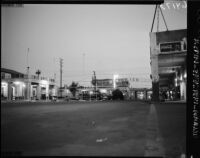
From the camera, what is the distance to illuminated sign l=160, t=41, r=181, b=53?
19359 millimetres

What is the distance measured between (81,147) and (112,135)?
181 cm

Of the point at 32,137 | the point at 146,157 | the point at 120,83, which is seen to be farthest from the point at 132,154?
the point at 120,83

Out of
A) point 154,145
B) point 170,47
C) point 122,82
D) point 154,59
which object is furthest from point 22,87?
point 154,145

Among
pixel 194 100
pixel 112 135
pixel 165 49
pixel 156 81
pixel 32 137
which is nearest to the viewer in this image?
pixel 194 100

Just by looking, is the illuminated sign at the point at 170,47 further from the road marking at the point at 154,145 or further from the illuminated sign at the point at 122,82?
the illuminated sign at the point at 122,82

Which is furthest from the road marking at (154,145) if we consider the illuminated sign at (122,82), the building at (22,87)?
the illuminated sign at (122,82)

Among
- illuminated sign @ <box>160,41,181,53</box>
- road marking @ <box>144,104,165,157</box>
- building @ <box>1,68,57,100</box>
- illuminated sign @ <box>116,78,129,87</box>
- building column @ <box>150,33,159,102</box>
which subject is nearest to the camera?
road marking @ <box>144,104,165,157</box>

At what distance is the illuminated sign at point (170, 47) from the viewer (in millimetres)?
19359

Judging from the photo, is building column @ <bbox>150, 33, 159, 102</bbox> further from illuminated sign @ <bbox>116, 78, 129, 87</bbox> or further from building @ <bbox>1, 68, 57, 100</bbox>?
illuminated sign @ <bbox>116, 78, 129, 87</bbox>

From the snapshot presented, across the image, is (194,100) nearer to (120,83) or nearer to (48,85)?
(48,85)

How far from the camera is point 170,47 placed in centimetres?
2003

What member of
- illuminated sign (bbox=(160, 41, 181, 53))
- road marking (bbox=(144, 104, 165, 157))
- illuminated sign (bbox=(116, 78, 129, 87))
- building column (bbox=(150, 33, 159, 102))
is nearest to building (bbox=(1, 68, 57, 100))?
building column (bbox=(150, 33, 159, 102))

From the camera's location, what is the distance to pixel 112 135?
693 cm

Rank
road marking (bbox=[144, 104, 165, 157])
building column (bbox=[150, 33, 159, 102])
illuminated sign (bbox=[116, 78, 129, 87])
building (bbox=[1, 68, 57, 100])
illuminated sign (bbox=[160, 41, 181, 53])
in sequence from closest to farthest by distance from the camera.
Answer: road marking (bbox=[144, 104, 165, 157]) < illuminated sign (bbox=[160, 41, 181, 53]) < building column (bbox=[150, 33, 159, 102]) < building (bbox=[1, 68, 57, 100]) < illuminated sign (bbox=[116, 78, 129, 87])
